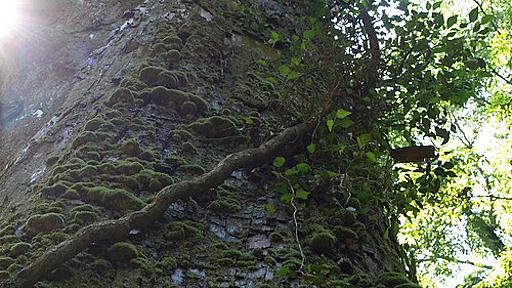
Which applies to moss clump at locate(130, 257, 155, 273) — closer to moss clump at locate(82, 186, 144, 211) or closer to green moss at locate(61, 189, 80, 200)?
moss clump at locate(82, 186, 144, 211)

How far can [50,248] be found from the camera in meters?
1.62

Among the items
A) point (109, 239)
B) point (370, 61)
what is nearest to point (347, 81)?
point (370, 61)

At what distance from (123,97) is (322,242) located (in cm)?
112

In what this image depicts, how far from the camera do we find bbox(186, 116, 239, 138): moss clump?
7.52 feet

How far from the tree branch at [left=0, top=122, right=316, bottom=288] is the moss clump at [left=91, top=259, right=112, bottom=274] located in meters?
0.06

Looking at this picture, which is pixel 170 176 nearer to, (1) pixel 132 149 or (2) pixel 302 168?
(1) pixel 132 149

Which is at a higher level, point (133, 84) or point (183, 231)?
point (133, 84)

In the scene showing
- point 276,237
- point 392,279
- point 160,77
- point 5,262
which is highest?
point 160,77

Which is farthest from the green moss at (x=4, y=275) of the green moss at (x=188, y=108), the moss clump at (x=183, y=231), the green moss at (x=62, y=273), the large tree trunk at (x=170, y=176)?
the green moss at (x=188, y=108)

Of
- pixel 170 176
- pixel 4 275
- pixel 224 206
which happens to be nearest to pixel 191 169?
pixel 170 176

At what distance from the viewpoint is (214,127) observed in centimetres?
232

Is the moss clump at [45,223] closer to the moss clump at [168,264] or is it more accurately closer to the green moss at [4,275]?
the green moss at [4,275]

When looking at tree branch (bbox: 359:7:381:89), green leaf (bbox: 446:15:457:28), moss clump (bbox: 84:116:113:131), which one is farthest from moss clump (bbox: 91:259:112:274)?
green leaf (bbox: 446:15:457:28)

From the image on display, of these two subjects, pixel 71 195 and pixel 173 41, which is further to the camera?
pixel 173 41
